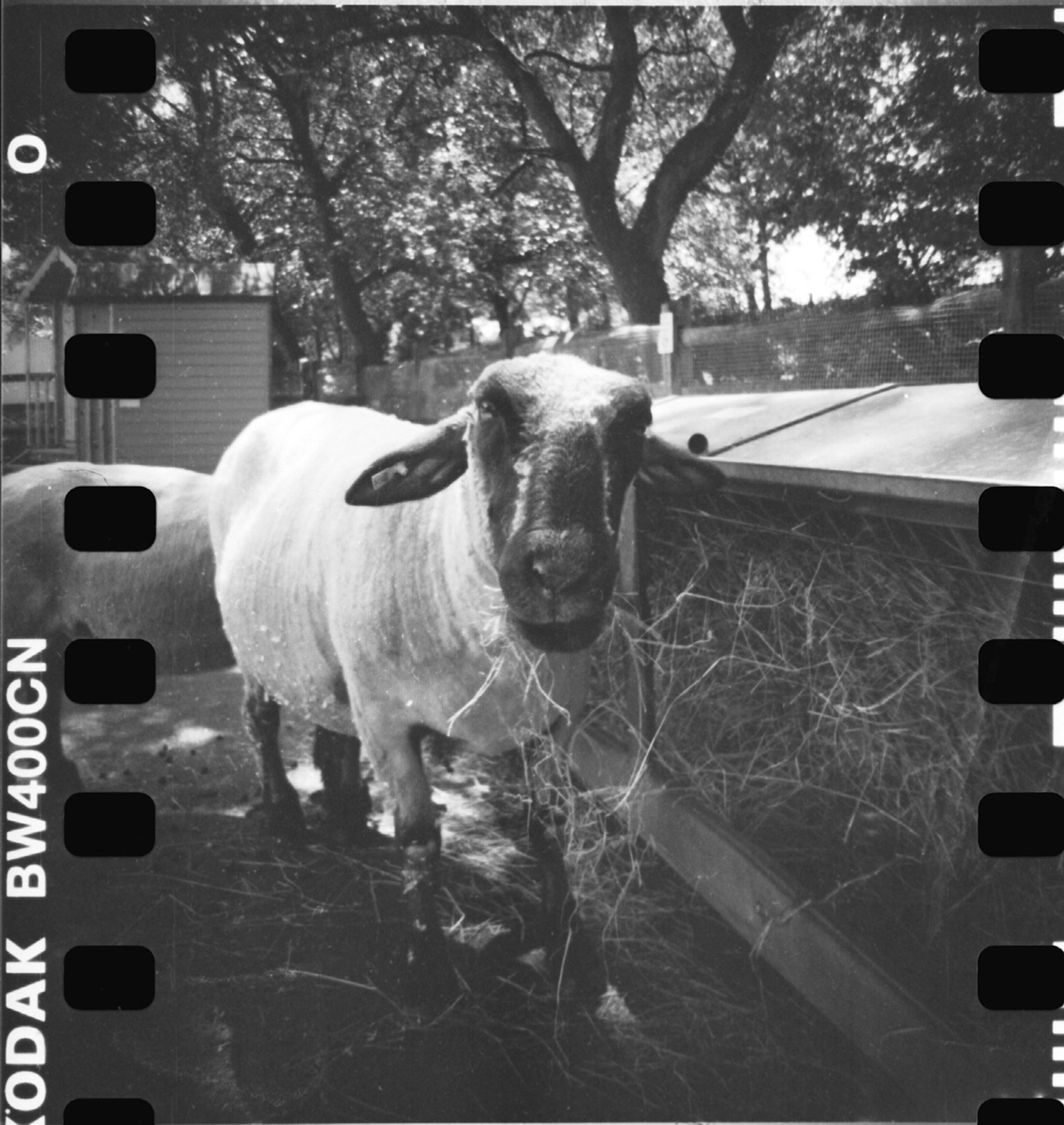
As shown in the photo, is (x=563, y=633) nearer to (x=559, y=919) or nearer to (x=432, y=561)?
(x=432, y=561)

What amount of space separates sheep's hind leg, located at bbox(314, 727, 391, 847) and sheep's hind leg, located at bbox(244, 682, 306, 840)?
0.33ft

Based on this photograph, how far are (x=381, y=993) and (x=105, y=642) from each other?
1.36 meters

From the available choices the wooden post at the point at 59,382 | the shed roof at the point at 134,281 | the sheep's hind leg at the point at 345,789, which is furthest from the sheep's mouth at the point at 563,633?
the wooden post at the point at 59,382

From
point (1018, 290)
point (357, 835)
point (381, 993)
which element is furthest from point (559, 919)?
point (1018, 290)

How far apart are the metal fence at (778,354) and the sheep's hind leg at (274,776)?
108 centimetres

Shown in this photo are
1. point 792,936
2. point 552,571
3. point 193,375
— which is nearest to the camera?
point 552,571

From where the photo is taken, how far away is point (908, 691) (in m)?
3.10

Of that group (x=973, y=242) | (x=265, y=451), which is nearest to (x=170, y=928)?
(x=265, y=451)

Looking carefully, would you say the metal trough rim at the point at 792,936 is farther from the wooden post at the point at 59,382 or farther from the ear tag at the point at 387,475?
the wooden post at the point at 59,382

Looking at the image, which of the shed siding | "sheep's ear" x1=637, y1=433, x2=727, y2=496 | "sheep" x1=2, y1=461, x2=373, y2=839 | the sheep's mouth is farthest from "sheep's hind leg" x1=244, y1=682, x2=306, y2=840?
"sheep's ear" x1=637, y1=433, x2=727, y2=496

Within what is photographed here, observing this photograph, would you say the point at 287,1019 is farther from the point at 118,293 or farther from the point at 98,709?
the point at 118,293

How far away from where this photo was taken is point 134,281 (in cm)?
308

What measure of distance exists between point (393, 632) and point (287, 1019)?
1.19 metres

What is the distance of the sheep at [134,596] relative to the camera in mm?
3094
